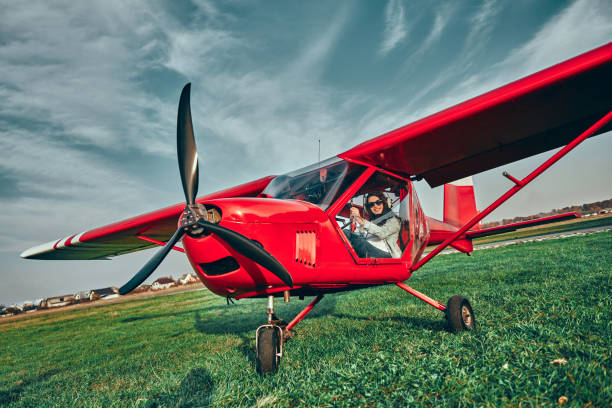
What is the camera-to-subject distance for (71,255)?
26.2 ft

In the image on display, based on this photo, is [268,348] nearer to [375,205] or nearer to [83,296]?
[375,205]

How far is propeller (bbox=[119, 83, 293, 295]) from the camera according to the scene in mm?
2441

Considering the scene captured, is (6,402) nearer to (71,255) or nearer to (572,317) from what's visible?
(71,255)

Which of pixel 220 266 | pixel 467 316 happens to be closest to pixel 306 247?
pixel 220 266

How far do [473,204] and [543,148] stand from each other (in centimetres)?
288

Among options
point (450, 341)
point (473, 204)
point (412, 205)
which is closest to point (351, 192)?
point (412, 205)

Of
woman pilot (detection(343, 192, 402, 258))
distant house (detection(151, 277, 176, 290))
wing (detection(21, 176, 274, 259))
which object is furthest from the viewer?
distant house (detection(151, 277, 176, 290))

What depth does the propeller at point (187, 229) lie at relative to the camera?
2441mm

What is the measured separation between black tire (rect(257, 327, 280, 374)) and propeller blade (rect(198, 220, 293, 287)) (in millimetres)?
770

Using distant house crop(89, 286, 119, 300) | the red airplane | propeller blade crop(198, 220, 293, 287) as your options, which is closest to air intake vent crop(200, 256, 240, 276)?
the red airplane

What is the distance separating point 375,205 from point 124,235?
19.1ft

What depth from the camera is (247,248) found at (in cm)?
246

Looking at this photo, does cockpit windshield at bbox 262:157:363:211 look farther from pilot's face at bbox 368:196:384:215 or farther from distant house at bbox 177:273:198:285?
distant house at bbox 177:273:198:285

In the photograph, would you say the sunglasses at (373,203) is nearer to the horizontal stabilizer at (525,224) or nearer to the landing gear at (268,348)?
the landing gear at (268,348)
